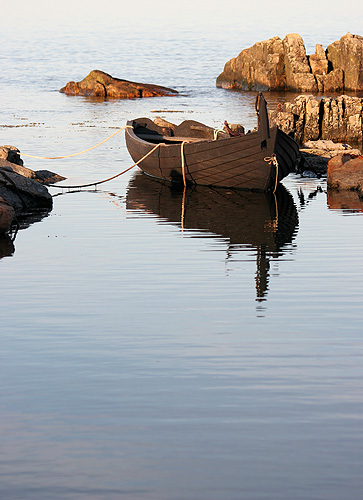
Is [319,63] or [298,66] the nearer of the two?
[298,66]

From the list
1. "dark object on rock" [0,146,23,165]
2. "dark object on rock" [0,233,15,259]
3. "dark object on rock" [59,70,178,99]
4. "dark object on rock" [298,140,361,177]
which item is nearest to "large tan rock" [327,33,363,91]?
"dark object on rock" [59,70,178,99]

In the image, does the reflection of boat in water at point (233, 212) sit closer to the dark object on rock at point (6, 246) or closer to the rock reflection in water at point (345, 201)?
the rock reflection in water at point (345, 201)

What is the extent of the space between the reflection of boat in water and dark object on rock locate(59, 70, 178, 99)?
90.2ft

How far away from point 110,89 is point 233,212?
111 feet

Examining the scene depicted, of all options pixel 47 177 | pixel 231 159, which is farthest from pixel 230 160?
pixel 47 177

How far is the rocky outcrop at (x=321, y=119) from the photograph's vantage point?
26641 mm

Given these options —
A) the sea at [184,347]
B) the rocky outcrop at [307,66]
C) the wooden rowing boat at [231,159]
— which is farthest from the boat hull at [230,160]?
the rocky outcrop at [307,66]

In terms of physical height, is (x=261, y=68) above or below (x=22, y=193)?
above

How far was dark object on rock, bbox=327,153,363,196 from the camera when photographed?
20.3 meters

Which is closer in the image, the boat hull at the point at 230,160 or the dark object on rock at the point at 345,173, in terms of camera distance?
the boat hull at the point at 230,160

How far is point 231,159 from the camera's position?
19359 mm

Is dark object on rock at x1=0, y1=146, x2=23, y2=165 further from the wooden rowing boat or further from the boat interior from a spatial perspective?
the boat interior

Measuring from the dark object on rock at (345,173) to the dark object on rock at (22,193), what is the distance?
7.16m

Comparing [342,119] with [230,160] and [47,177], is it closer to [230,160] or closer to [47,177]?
[230,160]
